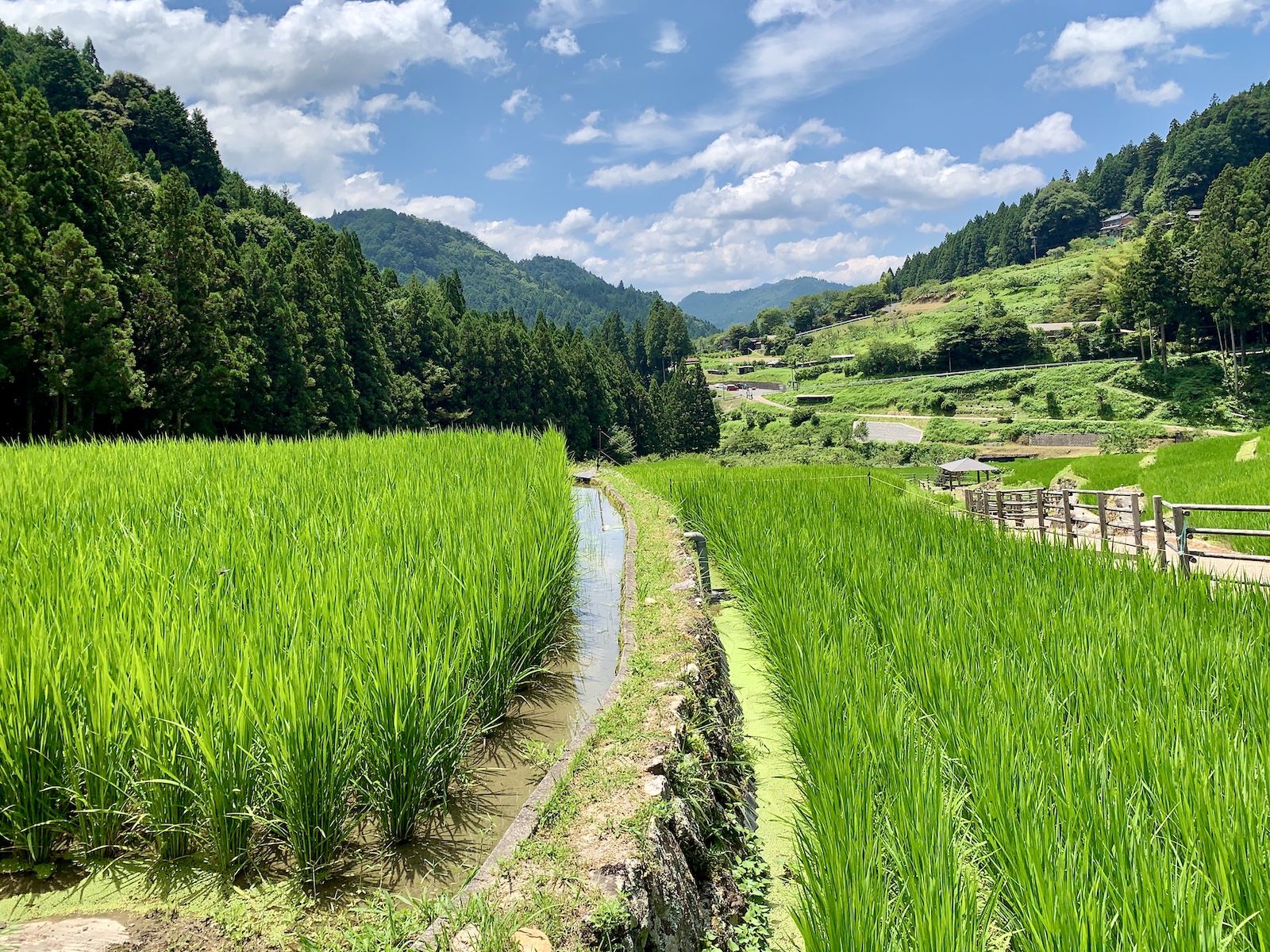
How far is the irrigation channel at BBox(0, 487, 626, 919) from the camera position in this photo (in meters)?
2.06

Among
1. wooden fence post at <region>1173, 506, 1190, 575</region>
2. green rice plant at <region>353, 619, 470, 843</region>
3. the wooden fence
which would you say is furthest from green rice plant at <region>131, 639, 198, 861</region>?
wooden fence post at <region>1173, 506, 1190, 575</region>

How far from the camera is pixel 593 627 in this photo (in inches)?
214

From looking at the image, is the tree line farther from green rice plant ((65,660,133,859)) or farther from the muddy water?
green rice plant ((65,660,133,859))

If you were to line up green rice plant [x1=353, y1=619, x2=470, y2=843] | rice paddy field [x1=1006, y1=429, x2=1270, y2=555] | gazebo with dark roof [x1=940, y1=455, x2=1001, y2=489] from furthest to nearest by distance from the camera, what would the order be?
gazebo with dark roof [x1=940, y1=455, x2=1001, y2=489], rice paddy field [x1=1006, y1=429, x2=1270, y2=555], green rice plant [x1=353, y1=619, x2=470, y2=843]

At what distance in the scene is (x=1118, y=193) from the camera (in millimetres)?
122688

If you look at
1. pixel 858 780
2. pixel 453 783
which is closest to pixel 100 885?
pixel 453 783

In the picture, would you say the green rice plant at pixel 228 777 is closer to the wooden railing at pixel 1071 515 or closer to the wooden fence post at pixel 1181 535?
the wooden railing at pixel 1071 515

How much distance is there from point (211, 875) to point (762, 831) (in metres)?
2.38

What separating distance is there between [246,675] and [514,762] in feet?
4.93

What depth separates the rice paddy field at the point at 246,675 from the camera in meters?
2.10

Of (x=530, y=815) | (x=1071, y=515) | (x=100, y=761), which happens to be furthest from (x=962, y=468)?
(x=100, y=761)

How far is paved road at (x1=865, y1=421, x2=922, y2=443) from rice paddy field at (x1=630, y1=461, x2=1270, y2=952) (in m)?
43.8

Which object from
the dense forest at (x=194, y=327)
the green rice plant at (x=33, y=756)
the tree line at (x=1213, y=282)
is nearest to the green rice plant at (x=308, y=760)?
the green rice plant at (x=33, y=756)

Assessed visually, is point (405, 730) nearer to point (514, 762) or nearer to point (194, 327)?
point (514, 762)
